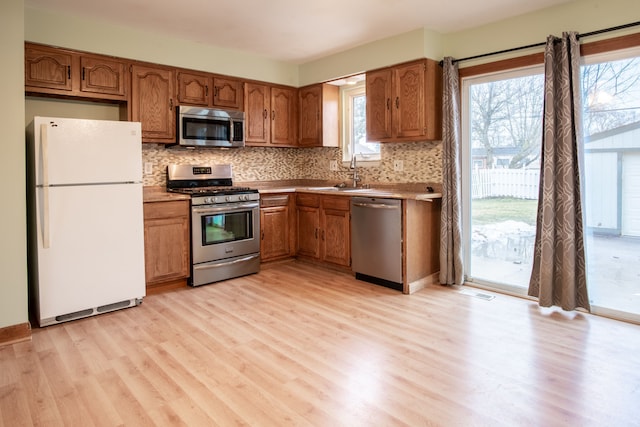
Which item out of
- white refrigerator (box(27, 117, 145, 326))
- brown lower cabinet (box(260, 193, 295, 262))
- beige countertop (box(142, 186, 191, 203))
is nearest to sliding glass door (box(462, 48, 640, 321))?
brown lower cabinet (box(260, 193, 295, 262))

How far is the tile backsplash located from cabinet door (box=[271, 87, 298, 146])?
0.30 meters

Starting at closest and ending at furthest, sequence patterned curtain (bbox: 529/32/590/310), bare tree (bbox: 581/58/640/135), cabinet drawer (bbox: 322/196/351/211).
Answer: bare tree (bbox: 581/58/640/135) < patterned curtain (bbox: 529/32/590/310) < cabinet drawer (bbox: 322/196/351/211)

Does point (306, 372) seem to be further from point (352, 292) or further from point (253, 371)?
point (352, 292)

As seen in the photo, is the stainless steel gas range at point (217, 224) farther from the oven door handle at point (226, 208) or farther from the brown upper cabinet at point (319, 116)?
the brown upper cabinet at point (319, 116)

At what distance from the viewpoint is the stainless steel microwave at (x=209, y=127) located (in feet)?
14.1

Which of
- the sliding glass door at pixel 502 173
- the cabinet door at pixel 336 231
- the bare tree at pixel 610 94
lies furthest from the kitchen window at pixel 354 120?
the bare tree at pixel 610 94

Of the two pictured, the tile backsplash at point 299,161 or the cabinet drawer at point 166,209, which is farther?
the tile backsplash at point 299,161

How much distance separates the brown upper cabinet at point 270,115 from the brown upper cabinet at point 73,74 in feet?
4.61

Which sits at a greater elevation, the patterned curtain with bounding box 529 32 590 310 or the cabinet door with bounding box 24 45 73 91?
the cabinet door with bounding box 24 45 73 91

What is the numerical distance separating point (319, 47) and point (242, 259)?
2.48 meters

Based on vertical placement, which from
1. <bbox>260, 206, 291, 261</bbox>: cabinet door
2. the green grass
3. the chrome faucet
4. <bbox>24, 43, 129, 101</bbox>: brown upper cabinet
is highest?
<bbox>24, 43, 129, 101</bbox>: brown upper cabinet

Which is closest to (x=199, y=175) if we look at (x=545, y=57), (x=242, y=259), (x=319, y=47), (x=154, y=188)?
(x=154, y=188)

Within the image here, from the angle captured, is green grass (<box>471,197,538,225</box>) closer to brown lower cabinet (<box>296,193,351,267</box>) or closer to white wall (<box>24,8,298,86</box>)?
brown lower cabinet (<box>296,193,351,267</box>)

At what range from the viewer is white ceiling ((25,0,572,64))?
3377 mm
